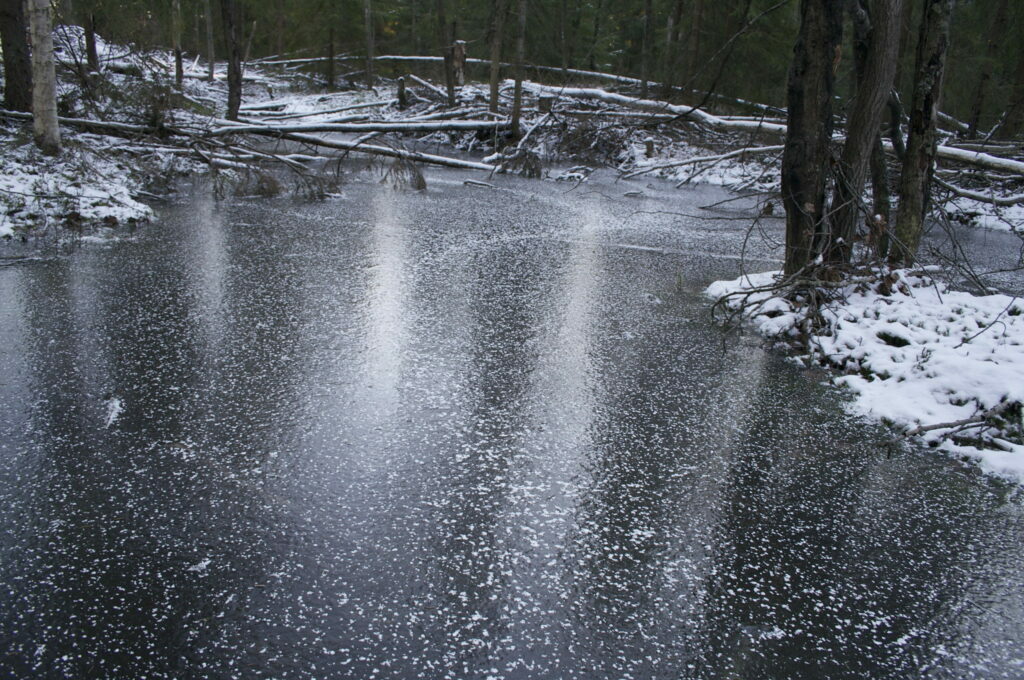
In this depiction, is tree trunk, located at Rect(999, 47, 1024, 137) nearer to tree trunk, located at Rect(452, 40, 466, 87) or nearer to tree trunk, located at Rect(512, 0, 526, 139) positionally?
tree trunk, located at Rect(512, 0, 526, 139)

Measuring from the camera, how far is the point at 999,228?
1037cm

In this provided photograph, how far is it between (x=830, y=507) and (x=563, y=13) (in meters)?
25.4

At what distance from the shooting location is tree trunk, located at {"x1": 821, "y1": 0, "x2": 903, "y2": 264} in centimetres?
486

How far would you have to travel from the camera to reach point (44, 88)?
7.94 m

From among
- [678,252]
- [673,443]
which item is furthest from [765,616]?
[678,252]

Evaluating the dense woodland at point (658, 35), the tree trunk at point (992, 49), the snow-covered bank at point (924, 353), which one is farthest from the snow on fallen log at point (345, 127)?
the tree trunk at point (992, 49)

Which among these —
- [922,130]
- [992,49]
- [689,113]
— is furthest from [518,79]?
[922,130]

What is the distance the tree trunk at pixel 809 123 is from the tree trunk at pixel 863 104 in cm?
15

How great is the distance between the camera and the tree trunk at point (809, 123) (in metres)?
4.93

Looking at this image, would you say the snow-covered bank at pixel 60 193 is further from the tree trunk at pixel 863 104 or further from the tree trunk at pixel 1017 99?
the tree trunk at pixel 1017 99

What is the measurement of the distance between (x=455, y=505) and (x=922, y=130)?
462 centimetres

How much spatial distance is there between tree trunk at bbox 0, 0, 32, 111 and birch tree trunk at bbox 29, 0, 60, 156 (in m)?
1.96

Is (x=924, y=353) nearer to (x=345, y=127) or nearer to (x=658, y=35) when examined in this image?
(x=345, y=127)

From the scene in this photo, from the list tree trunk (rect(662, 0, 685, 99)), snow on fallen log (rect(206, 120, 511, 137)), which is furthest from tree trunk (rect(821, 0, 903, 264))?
tree trunk (rect(662, 0, 685, 99))
